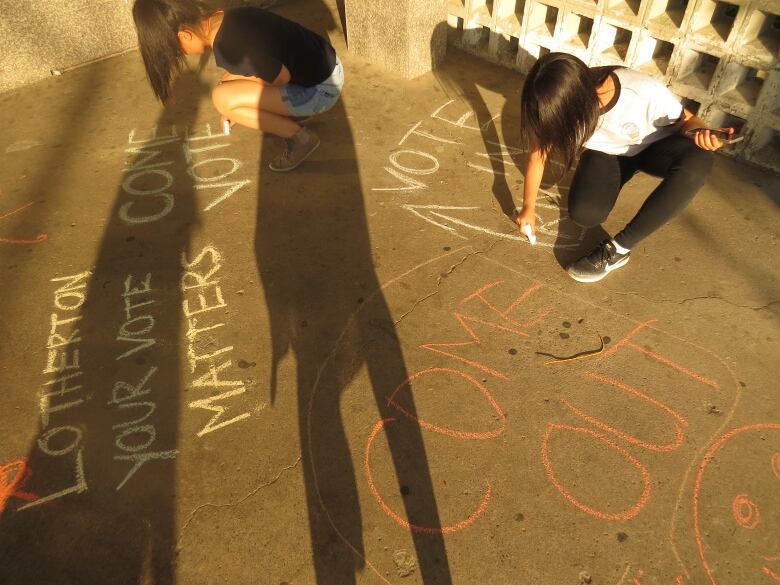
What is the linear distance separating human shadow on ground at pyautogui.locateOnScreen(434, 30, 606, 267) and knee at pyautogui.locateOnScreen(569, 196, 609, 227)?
0.18 meters

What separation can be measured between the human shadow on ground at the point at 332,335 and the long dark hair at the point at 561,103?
119 centimetres

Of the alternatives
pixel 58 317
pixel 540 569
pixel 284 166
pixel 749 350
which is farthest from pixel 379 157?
pixel 540 569

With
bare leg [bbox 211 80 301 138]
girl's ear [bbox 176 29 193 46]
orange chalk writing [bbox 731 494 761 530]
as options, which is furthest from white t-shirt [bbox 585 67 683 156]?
girl's ear [bbox 176 29 193 46]

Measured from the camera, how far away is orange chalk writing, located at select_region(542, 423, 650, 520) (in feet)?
7.74

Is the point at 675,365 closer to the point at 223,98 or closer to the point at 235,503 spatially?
the point at 235,503

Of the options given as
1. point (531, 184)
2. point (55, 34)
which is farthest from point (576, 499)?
point (55, 34)

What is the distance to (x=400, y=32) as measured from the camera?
481cm

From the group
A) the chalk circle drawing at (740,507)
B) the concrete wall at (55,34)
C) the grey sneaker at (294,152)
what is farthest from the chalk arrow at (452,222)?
the concrete wall at (55,34)

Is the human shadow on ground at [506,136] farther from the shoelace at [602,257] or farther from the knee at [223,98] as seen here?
the knee at [223,98]

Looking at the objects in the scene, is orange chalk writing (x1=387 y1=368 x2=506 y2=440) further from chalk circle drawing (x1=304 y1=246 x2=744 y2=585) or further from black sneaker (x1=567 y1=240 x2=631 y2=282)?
black sneaker (x1=567 y1=240 x2=631 y2=282)

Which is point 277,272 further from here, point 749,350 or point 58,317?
point 749,350

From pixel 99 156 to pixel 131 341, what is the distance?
194 centimetres

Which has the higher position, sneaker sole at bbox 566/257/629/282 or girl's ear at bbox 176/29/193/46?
girl's ear at bbox 176/29/193/46

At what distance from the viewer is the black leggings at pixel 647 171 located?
9.79 ft
